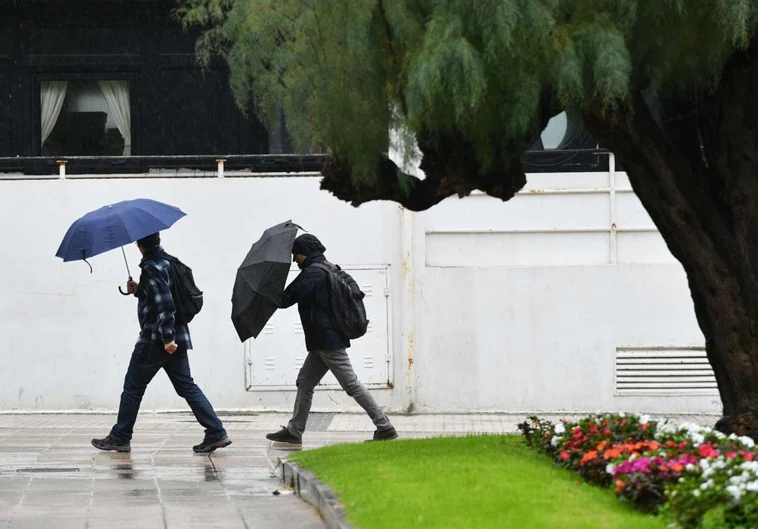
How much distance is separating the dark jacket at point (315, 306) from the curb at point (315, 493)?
143cm

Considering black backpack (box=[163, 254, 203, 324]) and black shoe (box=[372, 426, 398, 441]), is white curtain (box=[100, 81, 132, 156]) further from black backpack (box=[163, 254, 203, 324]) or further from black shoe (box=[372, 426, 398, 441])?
black shoe (box=[372, 426, 398, 441])

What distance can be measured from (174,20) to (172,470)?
934cm

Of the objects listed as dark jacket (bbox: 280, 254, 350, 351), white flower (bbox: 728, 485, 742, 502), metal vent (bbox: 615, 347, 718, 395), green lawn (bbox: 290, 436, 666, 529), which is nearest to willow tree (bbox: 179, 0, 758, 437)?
green lawn (bbox: 290, 436, 666, 529)

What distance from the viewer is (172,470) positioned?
10727 millimetres

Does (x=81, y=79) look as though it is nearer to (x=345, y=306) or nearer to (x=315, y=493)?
(x=345, y=306)

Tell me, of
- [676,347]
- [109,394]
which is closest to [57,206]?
[109,394]

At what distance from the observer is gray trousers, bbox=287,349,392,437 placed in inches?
463

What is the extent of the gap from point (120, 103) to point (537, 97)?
452 inches

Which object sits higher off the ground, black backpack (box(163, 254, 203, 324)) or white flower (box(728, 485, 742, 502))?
black backpack (box(163, 254, 203, 324))

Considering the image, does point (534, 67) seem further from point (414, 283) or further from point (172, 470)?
point (414, 283)

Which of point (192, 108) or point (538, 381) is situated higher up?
point (192, 108)

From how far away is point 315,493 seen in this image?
28.8 feet

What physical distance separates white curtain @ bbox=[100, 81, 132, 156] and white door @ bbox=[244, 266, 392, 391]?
13.3 ft

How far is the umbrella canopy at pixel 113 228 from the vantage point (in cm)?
1147
